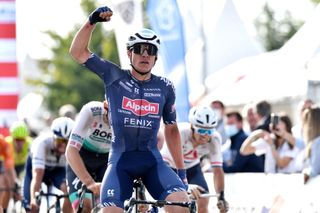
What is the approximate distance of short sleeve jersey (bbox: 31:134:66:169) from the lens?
1307cm

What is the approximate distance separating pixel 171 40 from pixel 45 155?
193 inches

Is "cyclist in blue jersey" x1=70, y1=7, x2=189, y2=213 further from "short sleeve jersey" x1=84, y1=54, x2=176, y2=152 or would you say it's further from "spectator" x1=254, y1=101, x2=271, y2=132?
"spectator" x1=254, y1=101, x2=271, y2=132

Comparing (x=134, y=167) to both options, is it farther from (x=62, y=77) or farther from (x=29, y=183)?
(x=62, y=77)

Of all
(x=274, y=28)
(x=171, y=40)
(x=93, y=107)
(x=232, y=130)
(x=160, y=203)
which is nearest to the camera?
(x=160, y=203)

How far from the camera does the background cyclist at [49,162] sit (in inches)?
495

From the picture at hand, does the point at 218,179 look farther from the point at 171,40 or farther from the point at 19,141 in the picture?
the point at 19,141

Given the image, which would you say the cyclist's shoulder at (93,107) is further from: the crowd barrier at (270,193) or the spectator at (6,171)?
the spectator at (6,171)

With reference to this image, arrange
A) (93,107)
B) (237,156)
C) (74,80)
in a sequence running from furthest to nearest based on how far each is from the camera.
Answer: (74,80)
(237,156)
(93,107)

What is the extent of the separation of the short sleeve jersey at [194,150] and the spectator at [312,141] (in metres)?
1.10

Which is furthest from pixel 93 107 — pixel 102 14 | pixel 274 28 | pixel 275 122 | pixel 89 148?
pixel 274 28

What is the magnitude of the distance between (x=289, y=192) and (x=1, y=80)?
287 inches

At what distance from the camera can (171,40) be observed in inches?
692

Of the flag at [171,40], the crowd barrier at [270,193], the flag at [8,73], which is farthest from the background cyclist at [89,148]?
the flag at [8,73]

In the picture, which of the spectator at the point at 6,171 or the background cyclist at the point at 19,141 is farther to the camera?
the background cyclist at the point at 19,141
